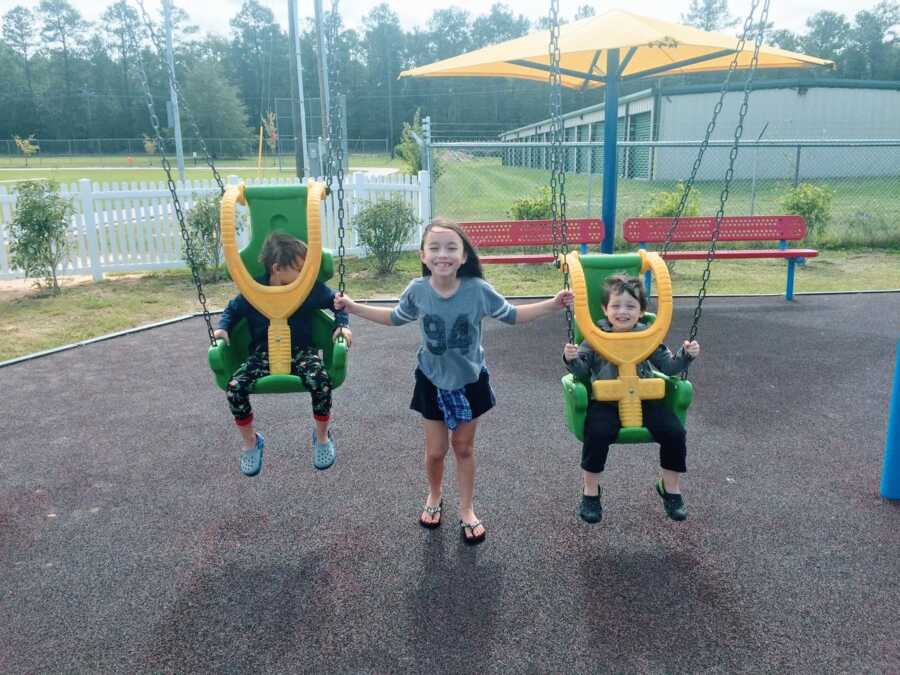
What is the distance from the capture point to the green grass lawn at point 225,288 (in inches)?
300

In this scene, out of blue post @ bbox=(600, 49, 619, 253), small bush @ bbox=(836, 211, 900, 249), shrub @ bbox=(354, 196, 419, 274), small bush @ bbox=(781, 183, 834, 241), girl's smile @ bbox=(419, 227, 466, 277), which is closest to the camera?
girl's smile @ bbox=(419, 227, 466, 277)

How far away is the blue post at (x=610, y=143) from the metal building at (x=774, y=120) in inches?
647

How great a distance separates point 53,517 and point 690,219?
761 centimetres

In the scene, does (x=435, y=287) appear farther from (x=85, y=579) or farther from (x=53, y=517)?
(x=53, y=517)

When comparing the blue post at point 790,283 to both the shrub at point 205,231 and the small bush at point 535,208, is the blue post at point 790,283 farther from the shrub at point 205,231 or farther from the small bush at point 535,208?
the shrub at point 205,231

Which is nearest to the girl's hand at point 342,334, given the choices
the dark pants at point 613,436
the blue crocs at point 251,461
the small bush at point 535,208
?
the blue crocs at point 251,461

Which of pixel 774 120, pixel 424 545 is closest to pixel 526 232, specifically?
pixel 424 545

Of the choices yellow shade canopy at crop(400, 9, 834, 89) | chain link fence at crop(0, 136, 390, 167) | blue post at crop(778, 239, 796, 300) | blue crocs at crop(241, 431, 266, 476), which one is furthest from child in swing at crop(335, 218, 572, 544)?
chain link fence at crop(0, 136, 390, 167)

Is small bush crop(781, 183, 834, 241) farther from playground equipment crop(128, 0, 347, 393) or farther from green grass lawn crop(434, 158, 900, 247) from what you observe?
playground equipment crop(128, 0, 347, 393)

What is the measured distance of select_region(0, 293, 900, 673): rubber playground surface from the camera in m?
2.53

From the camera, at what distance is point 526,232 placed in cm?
885

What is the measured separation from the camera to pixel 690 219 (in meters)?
8.75

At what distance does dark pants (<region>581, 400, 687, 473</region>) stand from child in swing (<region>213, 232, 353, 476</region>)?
1.19 m

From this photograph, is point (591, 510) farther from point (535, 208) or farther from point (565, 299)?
point (535, 208)
